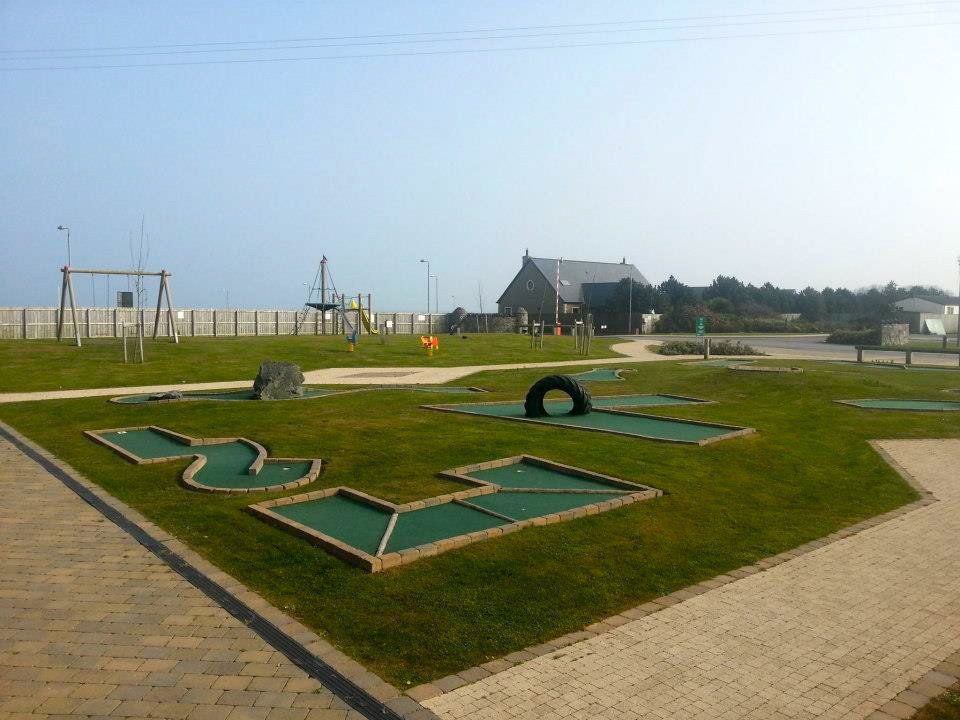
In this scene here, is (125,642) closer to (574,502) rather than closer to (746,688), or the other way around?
(746,688)

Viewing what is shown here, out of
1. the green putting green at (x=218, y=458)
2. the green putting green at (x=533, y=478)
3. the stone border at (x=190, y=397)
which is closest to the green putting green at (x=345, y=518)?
the green putting green at (x=218, y=458)

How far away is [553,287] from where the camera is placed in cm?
6756

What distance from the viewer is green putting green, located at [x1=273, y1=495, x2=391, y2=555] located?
731 cm

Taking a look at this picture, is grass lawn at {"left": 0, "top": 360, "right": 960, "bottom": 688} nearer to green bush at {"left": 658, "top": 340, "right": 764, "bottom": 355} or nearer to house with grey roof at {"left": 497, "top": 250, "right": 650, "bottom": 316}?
green bush at {"left": 658, "top": 340, "right": 764, "bottom": 355}

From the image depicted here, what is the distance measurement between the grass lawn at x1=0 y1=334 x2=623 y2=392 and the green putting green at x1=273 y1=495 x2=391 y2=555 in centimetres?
1521

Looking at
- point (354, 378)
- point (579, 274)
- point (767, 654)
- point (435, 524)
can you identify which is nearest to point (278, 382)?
point (354, 378)

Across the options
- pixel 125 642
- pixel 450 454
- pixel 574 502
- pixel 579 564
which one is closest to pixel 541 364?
pixel 450 454

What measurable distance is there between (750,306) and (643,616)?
70.4 metres

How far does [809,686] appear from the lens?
4.70 metres

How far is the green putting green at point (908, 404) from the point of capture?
16500 mm

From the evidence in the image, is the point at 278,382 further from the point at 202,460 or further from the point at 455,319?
the point at 455,319

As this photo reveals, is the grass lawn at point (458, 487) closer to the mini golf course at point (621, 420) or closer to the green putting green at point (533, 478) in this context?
the green putting green at point (533, 478)

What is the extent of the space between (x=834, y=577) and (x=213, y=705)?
506 centimetres

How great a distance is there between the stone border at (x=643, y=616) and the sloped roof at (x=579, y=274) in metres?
59.2
